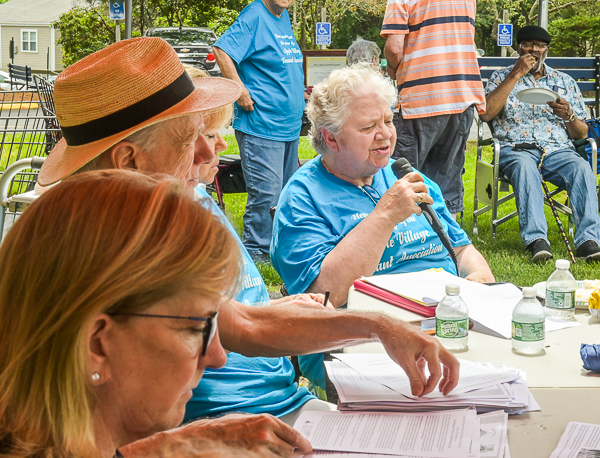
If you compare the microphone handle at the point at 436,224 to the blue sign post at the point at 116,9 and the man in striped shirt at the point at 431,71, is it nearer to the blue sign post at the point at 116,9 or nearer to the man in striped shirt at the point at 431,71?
the man in striped shirt at the point at 431,71

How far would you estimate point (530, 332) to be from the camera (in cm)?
195

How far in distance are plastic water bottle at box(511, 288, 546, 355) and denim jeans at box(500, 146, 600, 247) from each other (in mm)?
3879

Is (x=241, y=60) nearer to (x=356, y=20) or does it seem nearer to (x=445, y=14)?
(x=445, y=14)

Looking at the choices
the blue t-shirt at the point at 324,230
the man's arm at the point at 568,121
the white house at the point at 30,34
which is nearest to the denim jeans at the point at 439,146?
the man's arm at the point at 568,121

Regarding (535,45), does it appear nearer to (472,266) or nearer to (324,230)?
(472,266)

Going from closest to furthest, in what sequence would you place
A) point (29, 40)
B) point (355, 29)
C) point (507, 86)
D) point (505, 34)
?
1. point (507, 86)
2. point (505, 34)
3. point (355, 29)
4. point (29, 40)

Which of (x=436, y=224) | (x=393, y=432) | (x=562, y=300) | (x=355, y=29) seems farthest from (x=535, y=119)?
(x=355, y=29)

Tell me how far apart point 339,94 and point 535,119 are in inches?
151

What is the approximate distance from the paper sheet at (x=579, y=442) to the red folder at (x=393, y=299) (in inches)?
29.4

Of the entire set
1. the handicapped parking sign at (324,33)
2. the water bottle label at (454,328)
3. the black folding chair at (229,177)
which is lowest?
the black folding chair at (229,177)

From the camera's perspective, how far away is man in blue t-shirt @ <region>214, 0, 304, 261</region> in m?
5.41

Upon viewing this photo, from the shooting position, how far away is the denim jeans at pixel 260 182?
217 inches

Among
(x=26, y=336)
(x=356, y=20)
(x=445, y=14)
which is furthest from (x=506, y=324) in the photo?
(x=356, y=20)

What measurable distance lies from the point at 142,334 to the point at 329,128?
2.15 metres
